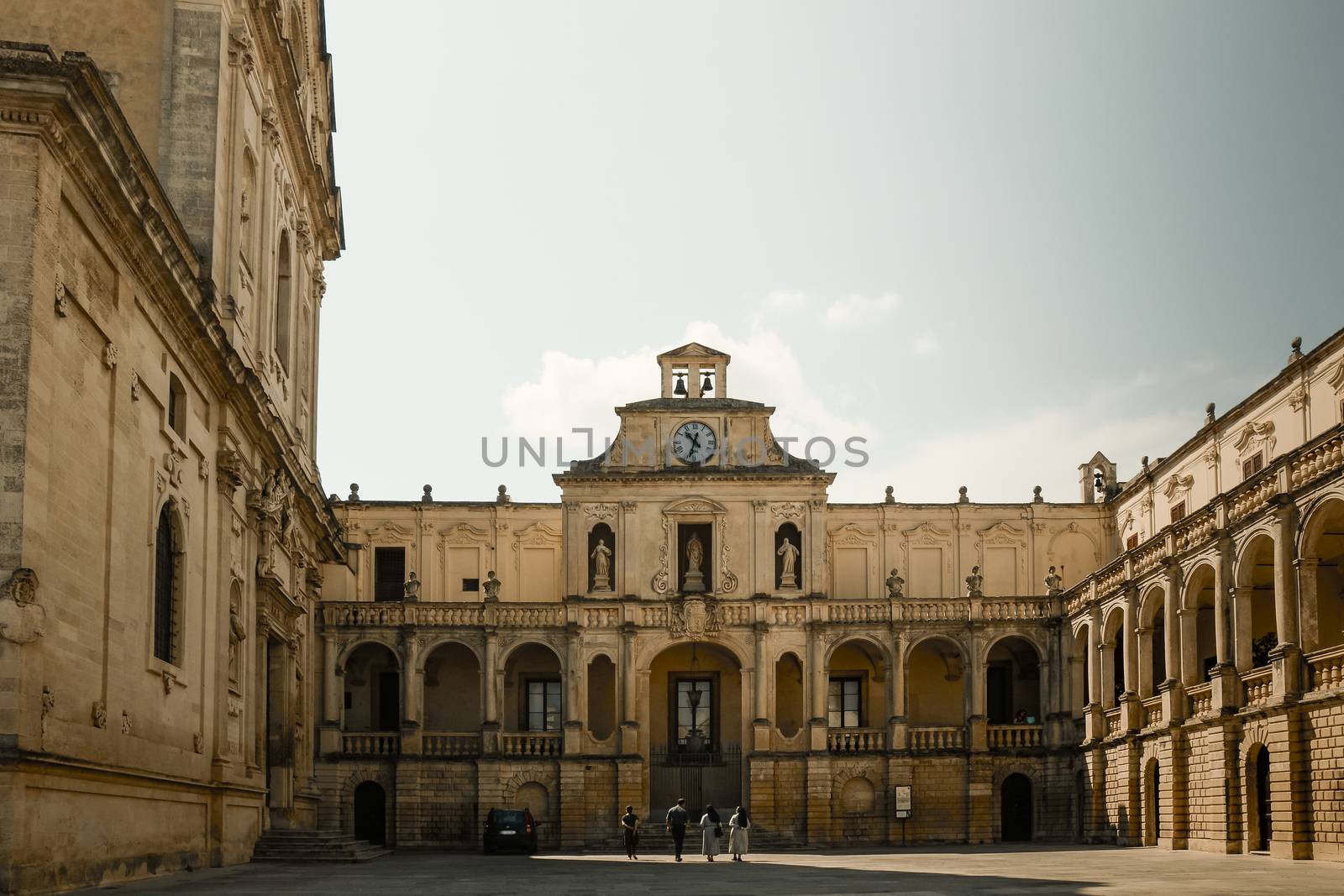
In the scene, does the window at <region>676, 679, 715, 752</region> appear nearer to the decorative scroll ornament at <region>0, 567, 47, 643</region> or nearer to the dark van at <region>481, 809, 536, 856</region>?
the dark van at <region>481, 809, 536, 856</region>

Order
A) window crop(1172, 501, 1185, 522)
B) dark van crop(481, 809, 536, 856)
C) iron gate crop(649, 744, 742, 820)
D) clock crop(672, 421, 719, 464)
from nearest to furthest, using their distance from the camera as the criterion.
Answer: dark van crop(481, 809, 536, 856) < window crop(1172, 501, 1185, 522) < iron gate crop(649, 744, 742, 820) < clock crop(672, 421, 719, 464)

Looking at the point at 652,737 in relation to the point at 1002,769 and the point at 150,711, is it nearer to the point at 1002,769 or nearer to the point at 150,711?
the point at 1002,769

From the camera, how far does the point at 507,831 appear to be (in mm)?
46406

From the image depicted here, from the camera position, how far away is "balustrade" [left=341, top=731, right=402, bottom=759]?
2114 inches

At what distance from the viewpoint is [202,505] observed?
104ft

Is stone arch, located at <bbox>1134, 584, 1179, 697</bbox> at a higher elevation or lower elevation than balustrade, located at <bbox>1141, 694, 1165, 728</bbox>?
higher

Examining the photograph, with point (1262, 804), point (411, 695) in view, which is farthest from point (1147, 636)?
point (411, 695)

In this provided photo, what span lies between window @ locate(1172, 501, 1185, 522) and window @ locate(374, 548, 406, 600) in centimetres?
2579

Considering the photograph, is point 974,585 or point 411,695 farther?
point 974,585

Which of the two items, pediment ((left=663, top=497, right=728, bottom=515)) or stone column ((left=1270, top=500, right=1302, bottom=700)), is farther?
pediment ((left=663, top=497, right=728, bottom=515))

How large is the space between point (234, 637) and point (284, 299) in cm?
1175

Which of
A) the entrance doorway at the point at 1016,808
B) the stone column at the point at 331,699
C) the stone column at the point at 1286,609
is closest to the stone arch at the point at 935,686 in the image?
the entrance doorway at the point at 1016,808

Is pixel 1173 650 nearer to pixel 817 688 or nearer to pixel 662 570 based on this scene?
pixel 817 688

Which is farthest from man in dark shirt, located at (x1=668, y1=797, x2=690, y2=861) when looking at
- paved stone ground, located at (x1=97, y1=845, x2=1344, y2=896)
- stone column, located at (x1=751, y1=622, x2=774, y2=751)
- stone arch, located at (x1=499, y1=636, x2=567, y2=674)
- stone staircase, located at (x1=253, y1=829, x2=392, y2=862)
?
stone arch, located at (x1=499, y1=636, x2=567, y2=674)
